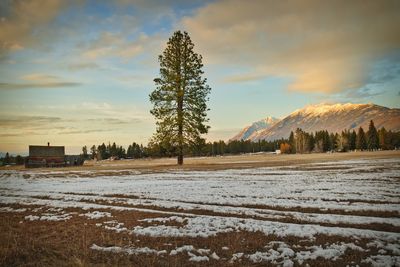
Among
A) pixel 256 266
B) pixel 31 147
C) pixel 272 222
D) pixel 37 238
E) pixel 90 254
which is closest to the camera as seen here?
pixel 256 266

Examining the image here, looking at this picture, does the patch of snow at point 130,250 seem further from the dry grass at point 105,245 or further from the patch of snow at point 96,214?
the patch of snow at point 96,214

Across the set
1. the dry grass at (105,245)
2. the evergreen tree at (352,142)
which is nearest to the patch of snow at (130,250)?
the dry grass at (105,245)

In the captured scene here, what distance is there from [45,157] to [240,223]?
8425cm

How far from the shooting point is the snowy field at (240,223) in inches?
325

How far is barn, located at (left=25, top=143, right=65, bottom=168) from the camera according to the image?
81.2m

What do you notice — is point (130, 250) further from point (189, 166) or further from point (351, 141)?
point (351, 141)

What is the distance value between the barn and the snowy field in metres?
68.3

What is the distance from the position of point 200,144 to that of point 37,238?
36.5m

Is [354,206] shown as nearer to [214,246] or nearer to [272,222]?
[272,222]

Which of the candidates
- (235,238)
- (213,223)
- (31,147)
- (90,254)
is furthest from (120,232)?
(31,147)

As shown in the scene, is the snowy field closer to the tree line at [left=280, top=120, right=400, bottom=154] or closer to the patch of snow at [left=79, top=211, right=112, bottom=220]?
the patch of snow at [left=79, top=211, right=112, bottom=220]

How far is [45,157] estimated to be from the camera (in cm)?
8419

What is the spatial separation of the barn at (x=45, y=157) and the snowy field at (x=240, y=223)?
68342 mm

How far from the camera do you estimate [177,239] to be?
990 cm
